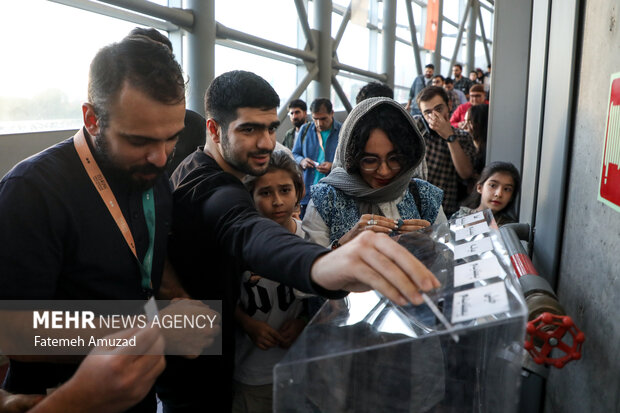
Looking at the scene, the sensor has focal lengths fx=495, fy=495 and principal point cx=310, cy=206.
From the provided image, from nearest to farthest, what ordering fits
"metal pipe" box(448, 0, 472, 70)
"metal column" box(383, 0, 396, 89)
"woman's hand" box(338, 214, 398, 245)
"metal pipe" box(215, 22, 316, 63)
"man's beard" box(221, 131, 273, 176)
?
"woman's hand" box(338, 214, 398, 245) → "man's beard" box(221, 131, 273, 176) → "metal pipe" box(215, 22, 316, 63) → "metal column" box(383, 0, 396, 89) → "metal pipe" box(448, 0, 472, 70)

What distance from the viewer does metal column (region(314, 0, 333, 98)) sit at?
298 inches

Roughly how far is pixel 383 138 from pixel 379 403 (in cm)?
100

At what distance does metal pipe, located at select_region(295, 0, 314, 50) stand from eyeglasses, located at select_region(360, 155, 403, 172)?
20.0 feet

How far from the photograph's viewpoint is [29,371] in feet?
3.49

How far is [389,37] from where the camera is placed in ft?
33.6

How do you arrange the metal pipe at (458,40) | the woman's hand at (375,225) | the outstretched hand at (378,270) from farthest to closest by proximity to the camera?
the metal pipe at (458,40) → the woman's hand at (375,225) → the outstretched hand at (378,270)

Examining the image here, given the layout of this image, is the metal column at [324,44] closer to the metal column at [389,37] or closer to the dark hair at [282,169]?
the metal column at [389,37]

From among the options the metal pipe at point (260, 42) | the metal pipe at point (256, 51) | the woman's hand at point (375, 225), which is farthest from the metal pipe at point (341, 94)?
the woman's hand at point (375, 225)

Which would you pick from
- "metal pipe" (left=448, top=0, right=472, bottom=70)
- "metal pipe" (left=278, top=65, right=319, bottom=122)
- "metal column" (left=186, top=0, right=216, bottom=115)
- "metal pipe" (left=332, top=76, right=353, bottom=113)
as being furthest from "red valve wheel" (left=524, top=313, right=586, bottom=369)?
"metal pipe" (left=448, top=0, right=472, bottom=70)

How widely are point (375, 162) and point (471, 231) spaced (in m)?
0.71

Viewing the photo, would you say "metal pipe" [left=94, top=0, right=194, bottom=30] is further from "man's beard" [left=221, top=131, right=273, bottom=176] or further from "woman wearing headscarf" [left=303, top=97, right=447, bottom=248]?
"woman wearing headscarf" [left=303, top=97, right=447, bottom=248]

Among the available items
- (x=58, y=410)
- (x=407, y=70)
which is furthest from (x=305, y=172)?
(x=407, y=70)

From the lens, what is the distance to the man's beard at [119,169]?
108cm

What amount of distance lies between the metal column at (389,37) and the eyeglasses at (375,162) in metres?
9.24
